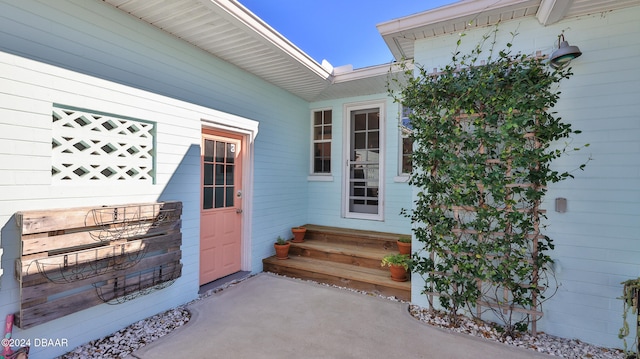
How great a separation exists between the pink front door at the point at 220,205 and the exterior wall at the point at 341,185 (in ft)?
5.40

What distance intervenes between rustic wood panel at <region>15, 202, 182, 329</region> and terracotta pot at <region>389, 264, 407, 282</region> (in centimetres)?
248

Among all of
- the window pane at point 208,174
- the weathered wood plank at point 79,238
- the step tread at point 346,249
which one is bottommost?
the step tread at point 346,249

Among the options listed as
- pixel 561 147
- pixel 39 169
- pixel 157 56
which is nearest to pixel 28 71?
pixel 39 169

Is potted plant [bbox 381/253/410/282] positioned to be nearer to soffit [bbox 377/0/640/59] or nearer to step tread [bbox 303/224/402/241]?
step tread [bbox 303/224/402/241]

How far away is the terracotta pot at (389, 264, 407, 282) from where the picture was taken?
3293mm

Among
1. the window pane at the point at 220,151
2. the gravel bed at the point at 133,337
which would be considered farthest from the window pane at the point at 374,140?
the gravel bed at the point at 133,337

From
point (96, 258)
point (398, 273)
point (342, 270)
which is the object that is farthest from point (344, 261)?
point (96, 258)

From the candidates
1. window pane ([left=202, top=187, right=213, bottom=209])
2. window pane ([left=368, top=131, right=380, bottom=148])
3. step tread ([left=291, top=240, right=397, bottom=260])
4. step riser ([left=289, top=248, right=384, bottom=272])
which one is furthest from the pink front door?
window pane ([left=368, top=131, right=380, bottom=148])

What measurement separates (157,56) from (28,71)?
1.06 meters

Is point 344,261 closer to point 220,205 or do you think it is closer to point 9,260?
point 220,205

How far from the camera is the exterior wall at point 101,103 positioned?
1940mm

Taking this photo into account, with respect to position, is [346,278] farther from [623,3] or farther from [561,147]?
[623,3]

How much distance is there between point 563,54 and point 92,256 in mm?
4354

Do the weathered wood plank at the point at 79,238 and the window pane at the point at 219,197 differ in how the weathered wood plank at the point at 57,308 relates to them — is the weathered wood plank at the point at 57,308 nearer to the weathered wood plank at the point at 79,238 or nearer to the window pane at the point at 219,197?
the weathered wood plank at the point at 79,238
